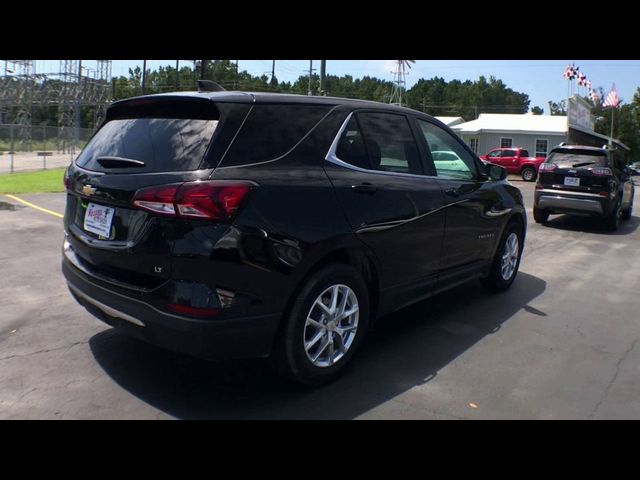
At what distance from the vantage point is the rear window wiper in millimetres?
3320

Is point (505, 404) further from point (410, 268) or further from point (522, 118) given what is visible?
point (522, 118)

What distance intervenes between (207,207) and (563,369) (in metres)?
2.88

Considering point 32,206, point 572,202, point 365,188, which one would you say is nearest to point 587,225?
point 572,202

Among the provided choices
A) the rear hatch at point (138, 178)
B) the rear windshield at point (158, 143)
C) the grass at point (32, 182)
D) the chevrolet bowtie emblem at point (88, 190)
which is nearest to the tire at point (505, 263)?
the rear hatch at point (138, 178)

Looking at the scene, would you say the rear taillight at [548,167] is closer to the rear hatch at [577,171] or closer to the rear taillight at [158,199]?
the rear hatch at [577,171]

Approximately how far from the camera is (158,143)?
3.36 meters


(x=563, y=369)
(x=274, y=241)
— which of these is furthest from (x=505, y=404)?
(x=274, y=241)

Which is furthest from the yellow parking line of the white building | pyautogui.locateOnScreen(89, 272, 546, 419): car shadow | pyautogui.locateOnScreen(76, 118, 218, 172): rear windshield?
the white building

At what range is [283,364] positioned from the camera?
343 centimetres

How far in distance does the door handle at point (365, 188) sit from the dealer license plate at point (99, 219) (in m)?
1.56

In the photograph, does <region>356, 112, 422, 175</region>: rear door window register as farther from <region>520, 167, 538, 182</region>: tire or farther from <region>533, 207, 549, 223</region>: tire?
<region>520, 167, 538, 182</region>: tire

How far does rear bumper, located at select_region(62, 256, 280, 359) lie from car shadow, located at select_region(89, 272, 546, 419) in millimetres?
402

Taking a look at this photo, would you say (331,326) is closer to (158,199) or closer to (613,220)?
(158,199)

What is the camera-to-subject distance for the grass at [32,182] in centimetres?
1470
